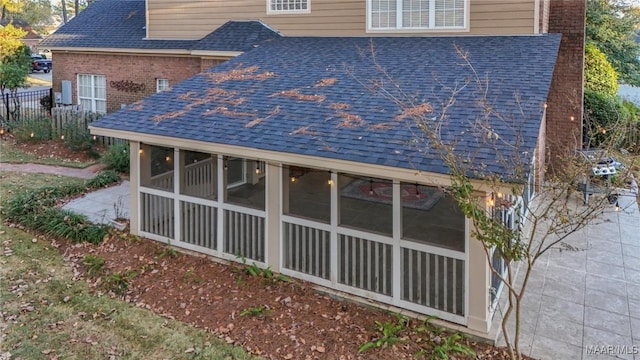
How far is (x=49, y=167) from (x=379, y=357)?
11.9 meters

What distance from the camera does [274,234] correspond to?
740 centimetres

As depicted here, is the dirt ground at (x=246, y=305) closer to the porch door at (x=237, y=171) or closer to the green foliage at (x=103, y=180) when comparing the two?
the green foliage at (x=103, y=180)

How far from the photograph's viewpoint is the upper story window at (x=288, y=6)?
43.0 feet

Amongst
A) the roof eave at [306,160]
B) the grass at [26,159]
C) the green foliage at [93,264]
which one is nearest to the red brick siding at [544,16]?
the roof eave at [306,160]

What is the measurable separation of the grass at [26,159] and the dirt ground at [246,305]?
19.8 ft

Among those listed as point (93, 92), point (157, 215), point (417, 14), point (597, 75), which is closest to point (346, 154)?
point (157, 215)

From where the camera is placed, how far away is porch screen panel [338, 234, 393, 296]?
21.8ft

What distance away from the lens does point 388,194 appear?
1182 centimetres

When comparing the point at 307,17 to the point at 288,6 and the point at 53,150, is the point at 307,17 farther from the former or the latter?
the point at 53,150

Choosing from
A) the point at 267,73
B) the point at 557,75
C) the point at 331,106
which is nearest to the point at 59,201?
the point at 267,73

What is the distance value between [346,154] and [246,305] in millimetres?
2459

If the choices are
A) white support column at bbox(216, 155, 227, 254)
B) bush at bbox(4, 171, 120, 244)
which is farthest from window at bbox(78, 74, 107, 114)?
white support column at bbox(216, 155, 227, 254)

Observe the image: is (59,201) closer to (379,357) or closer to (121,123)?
(121,123)

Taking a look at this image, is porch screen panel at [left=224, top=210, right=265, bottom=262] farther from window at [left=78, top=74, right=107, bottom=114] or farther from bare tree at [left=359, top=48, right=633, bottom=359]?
window at [left=78, top=74, right=107, bottom=114]
